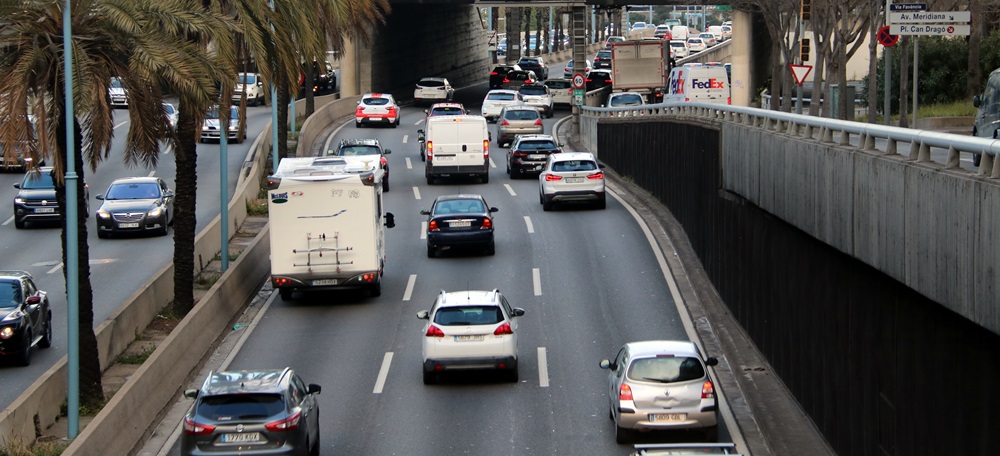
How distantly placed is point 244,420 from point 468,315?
6.40m

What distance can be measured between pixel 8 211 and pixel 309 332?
1987cm

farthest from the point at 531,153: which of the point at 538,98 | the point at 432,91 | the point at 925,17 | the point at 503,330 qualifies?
the point at 432,91

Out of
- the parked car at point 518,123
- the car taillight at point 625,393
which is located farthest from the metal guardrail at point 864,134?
the parked car at point 518,123

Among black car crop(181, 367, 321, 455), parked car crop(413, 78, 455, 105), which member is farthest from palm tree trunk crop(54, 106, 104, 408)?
parked car crop(413, 78, 455, 105)

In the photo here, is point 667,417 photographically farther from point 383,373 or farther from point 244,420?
point 383,373

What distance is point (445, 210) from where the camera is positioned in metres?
32.7

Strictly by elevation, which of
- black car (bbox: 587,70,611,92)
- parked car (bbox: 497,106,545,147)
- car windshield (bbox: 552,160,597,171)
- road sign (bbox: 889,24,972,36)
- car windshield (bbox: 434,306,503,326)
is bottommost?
car windshield (bbox: 434,306,503,326)

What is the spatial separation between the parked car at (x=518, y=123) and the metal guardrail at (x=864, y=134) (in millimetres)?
20010

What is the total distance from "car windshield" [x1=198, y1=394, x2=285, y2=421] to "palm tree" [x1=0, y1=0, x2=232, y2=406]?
4710mm

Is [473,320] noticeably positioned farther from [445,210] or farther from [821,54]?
[821,54]

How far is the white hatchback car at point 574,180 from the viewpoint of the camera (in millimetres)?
38156

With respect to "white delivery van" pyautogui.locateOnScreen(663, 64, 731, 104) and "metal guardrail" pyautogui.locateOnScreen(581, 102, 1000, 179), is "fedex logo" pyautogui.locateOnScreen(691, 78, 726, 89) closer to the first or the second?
"white delivery van" pyautogui.locateOnScreen(663, 64, 731, 104)

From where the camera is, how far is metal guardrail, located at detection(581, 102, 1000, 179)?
11680mm

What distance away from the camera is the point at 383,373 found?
912 inches
